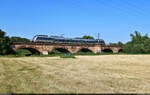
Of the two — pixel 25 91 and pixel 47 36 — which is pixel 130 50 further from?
pixel 25 91

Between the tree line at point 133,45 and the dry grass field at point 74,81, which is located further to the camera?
the tree line at point 133,45

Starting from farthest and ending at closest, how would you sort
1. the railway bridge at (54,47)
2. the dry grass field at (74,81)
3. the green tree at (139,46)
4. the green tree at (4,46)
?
the green tree at (139,46), the railway bridge at (54,47), the green tree at (4,46), the dry grass field at (74,81)

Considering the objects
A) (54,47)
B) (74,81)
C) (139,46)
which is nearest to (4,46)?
(54,47)

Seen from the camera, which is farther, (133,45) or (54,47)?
(133,45)

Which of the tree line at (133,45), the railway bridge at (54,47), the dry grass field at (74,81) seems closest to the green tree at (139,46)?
the tree line at (133,45)

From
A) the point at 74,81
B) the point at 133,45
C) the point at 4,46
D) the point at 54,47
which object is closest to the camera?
the point at 74,81

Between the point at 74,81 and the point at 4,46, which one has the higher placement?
the point at 4,46

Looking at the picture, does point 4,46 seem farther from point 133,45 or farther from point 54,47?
point 133,45

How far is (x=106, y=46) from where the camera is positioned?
7606 centimetres

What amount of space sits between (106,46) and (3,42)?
48861 millimetres

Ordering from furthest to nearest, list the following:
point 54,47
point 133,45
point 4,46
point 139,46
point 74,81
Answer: point 133,45, point 139,46, point 54,47, point 4,46, point 74,81

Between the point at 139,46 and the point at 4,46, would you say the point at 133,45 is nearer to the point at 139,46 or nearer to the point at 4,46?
the point at 139,46

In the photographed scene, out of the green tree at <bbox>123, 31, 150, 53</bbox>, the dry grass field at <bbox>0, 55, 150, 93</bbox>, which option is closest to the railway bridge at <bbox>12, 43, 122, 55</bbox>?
the green tree at <bbox>123, 31, 150, 53</bbox>

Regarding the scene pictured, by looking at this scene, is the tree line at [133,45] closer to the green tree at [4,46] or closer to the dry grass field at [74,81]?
the green tree at [4,46]
